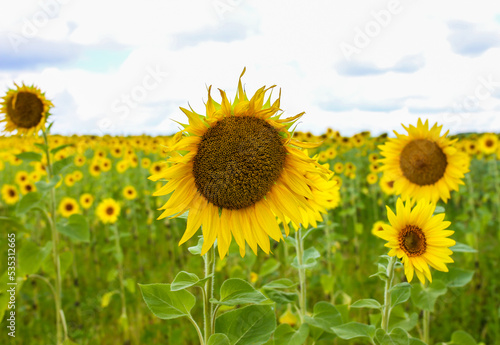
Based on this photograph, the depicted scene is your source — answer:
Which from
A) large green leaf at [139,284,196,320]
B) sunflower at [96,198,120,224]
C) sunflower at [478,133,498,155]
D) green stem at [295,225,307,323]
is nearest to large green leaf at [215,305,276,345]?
large green leaf at [139,284,196,320]

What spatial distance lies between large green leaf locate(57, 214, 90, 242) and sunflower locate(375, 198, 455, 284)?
2.22 metres

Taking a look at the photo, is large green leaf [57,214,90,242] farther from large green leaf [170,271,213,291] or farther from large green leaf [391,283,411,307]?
large green leaf [391,283,411,307]

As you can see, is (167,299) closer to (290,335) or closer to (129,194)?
(290,335)

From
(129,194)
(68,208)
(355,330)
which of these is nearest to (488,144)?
(129,194)

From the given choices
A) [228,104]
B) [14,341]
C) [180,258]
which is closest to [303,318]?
[228,104]

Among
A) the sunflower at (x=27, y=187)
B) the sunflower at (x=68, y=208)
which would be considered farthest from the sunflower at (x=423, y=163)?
the sunflower at (x=27, y=187)

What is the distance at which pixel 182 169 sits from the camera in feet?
5.09

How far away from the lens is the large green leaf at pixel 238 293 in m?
1.49

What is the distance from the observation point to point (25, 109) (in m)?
3.36

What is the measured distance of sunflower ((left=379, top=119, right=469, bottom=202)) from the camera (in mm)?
2984

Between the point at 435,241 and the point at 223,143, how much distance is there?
1166mm

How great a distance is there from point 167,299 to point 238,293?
32 centimetres

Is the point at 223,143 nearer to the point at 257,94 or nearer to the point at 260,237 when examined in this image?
the point at 257,94

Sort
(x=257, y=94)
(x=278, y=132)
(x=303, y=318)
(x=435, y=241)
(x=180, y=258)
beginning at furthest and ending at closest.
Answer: (x=180, y=258) < (x=303, y=318) < (x=435, y=241) < (x=278, y=132) < (x=257, y=94)
